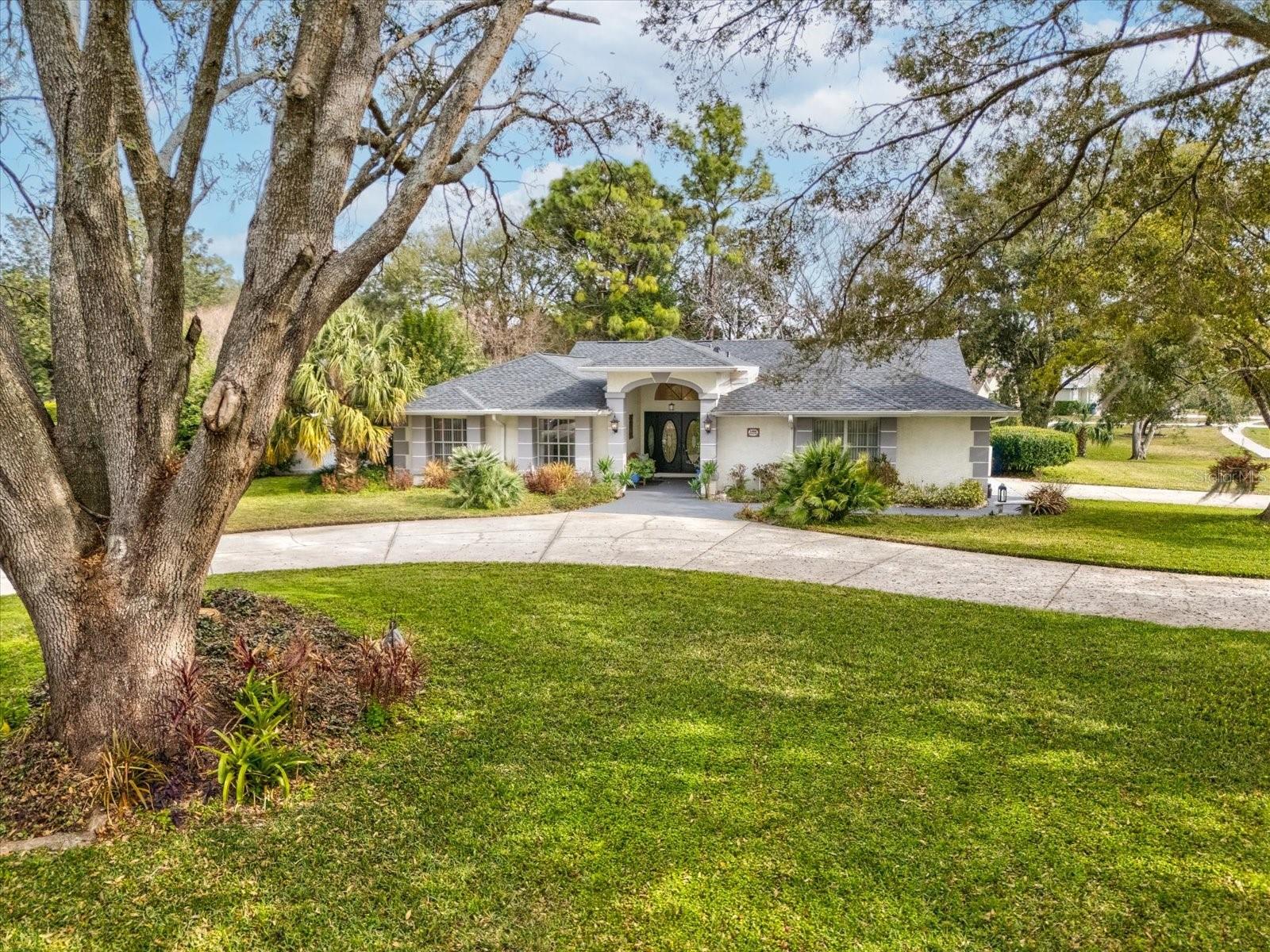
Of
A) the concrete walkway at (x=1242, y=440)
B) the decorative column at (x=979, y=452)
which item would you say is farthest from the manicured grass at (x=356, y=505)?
the concrete walkway at (x=1242, y=440)

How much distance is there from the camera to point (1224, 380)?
14.3 meters

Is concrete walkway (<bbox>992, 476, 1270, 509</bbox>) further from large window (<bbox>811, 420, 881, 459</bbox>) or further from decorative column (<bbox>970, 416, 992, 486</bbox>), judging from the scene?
large window (<bbox>811, 420, 881, 459</bbox>)

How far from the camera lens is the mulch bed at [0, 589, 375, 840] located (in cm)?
388

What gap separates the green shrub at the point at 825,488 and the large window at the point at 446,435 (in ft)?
30.5

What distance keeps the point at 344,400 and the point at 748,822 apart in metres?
17.2

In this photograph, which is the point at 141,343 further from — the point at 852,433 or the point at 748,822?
the point at 852,433

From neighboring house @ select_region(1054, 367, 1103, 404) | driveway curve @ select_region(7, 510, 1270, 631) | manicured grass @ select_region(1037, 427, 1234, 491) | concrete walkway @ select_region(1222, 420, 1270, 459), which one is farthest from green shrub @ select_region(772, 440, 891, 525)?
neighboring house @ select_region(1054, 367, 1103, 404)

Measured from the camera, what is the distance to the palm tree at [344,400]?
1778 cm

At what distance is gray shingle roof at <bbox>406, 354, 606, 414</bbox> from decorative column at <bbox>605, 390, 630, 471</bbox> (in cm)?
36

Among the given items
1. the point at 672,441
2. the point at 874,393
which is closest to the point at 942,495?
the point at 874,393

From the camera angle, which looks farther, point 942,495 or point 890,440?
point 890,440

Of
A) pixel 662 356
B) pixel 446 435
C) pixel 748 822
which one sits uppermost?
pixel 662 356

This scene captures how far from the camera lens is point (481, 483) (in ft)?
53.3

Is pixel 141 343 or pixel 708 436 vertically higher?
pixel 141 343
